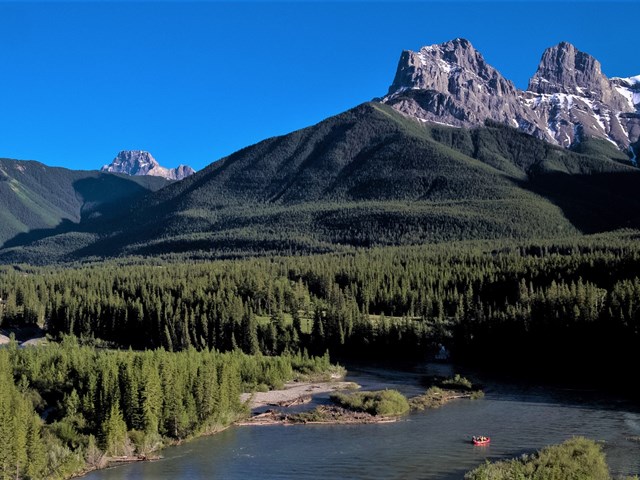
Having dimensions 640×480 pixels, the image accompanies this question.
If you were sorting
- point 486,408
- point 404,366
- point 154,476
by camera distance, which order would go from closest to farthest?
point 154,476 → point 486,408 → point 404,366

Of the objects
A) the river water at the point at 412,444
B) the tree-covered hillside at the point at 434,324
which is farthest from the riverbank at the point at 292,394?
the tree-covered hillside at the point at 434,324

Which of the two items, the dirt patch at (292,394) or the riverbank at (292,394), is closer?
the riverbank at (292,394)

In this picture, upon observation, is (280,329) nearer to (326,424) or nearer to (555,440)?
(326,424)

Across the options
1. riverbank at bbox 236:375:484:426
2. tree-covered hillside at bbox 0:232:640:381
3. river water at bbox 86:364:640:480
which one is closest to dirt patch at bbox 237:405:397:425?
riverbank at bbox 236:375:484:426

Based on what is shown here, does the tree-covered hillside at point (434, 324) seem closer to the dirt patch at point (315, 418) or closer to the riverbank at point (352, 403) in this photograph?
the riverbank at point (352, 403)

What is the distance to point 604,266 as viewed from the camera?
19950cm

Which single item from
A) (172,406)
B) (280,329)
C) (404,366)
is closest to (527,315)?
(404,366)

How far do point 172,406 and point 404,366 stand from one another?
213 ft

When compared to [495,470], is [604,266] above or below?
above

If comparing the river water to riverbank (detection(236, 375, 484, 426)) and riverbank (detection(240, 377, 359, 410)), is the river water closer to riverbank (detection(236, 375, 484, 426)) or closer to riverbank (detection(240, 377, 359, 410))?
riverbank (detection(236, 375, 484, 426))

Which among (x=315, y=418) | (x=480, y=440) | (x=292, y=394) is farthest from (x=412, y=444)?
(x=292, y=394)

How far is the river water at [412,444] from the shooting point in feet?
263

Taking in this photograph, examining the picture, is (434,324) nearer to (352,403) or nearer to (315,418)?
(352,403)

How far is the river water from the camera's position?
263 ft
